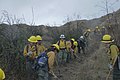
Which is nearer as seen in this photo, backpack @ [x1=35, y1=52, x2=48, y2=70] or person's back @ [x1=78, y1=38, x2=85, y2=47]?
backpack @ [x1=35, y1=52, x2=48, y2=70]

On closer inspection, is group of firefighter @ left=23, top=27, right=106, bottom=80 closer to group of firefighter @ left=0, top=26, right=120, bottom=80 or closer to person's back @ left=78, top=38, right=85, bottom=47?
group of firefighter @ left=0, top=26, right=120, bottom=80

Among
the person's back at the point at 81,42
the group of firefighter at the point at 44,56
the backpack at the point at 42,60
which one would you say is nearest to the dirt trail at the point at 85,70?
the person's back at the point at 81,42

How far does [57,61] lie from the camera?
17.2 m

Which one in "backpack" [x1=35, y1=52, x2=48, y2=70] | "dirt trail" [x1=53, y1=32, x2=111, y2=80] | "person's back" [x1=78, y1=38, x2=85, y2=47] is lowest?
"dirt trail" [x1=53, y1=32, x2=111, y2=80]

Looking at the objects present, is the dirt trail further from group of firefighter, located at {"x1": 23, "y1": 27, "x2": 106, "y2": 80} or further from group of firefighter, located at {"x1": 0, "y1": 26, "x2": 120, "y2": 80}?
group of firefighter, located at {"x1": 0, "y1": 26, "x2": 120, "y2": 80}

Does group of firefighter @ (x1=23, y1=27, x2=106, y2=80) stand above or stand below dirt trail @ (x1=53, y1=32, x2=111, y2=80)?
above

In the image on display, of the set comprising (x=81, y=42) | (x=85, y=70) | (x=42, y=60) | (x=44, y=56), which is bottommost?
(x=85, y=70)

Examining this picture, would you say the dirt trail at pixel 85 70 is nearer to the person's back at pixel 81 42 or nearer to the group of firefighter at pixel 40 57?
the person's back at pixel 81 42

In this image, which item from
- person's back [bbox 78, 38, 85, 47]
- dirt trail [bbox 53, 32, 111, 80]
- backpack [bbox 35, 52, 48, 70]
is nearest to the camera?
backpack [bbox 35, 52, 48, 70]

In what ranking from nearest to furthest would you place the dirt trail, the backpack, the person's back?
the backpack
the dirt trail
the person's back

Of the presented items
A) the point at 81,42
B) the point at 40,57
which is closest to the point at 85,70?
the point at 81,42

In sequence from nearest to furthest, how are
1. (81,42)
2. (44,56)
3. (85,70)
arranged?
1. (44,56)
2. (85,70)
3. (81,42)

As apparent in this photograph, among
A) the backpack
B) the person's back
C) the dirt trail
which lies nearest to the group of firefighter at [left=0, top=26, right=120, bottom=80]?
the backpack

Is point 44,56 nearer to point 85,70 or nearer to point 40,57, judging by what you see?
point 40,57
